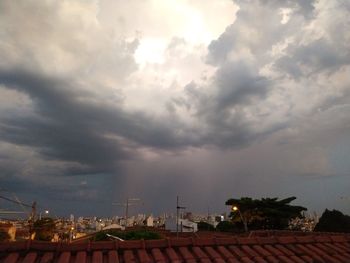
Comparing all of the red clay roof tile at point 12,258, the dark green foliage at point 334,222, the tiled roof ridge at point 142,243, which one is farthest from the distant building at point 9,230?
the red clay roof tile at point 12,258

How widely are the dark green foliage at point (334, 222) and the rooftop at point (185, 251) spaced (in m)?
25.8

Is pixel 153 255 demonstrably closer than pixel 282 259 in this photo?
Yes

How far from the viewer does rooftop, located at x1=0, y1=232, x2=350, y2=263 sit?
5246mm

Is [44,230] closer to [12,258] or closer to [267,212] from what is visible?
[267,212]

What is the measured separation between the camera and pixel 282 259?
244 inches

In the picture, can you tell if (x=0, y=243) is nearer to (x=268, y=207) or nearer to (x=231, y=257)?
(x=231, y=257)

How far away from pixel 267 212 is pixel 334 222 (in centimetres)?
1238

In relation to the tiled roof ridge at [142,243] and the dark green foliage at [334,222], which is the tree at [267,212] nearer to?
the dark green foliage at [334,222]

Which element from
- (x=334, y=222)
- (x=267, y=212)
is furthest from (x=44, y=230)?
(x=334, y=222)

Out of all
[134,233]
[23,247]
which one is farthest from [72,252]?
[134,233]

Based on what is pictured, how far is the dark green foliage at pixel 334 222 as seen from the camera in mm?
30078

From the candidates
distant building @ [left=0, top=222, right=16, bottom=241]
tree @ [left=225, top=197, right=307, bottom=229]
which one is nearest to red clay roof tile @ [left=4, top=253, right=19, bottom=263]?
tree @ [left=225, top=197, right=307, bottom=229]

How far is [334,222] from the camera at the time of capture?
30766 millimetres

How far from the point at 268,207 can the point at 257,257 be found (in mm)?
39428
